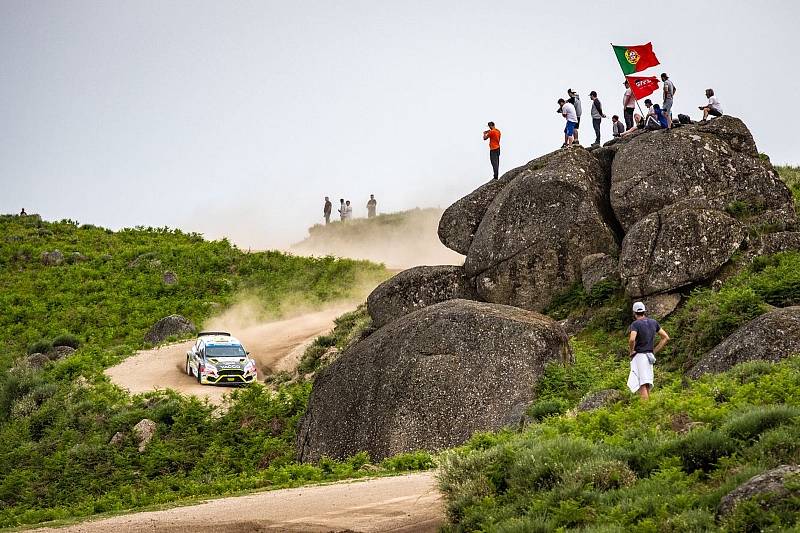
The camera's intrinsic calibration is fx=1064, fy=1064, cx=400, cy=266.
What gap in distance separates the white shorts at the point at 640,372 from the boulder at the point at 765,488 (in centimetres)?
639

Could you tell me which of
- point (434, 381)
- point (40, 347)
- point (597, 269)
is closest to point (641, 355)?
point (434, 381)

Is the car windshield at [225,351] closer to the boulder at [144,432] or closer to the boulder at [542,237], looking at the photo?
the boulder at [144,432]

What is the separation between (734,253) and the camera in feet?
91.7

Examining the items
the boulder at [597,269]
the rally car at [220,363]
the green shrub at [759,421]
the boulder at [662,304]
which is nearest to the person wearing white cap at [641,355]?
the green shrub at [759,421]

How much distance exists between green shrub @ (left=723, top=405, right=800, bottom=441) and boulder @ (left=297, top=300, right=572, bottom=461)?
9638mm

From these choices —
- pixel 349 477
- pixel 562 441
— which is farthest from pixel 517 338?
pixel 562 441

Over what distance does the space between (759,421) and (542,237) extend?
18839 millimetres

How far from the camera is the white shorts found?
17.5 meters

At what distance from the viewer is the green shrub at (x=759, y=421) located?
12.7m

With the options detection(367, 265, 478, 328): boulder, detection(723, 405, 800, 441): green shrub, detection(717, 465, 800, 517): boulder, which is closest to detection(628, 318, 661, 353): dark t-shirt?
detection(723, 405, 800, 441): green shrub

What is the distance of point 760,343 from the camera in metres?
20.5

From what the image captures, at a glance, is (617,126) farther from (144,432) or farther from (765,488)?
(765,488)

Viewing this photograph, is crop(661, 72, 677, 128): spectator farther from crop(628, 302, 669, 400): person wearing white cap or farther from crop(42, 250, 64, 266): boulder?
crop(42, 250, 64, 266): boulder

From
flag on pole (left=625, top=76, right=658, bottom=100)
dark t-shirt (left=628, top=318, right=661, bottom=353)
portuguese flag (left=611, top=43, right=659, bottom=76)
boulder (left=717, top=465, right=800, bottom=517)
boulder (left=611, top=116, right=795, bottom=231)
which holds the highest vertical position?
portuguese flag (left=611, top=43, right=659, bottom=76)
